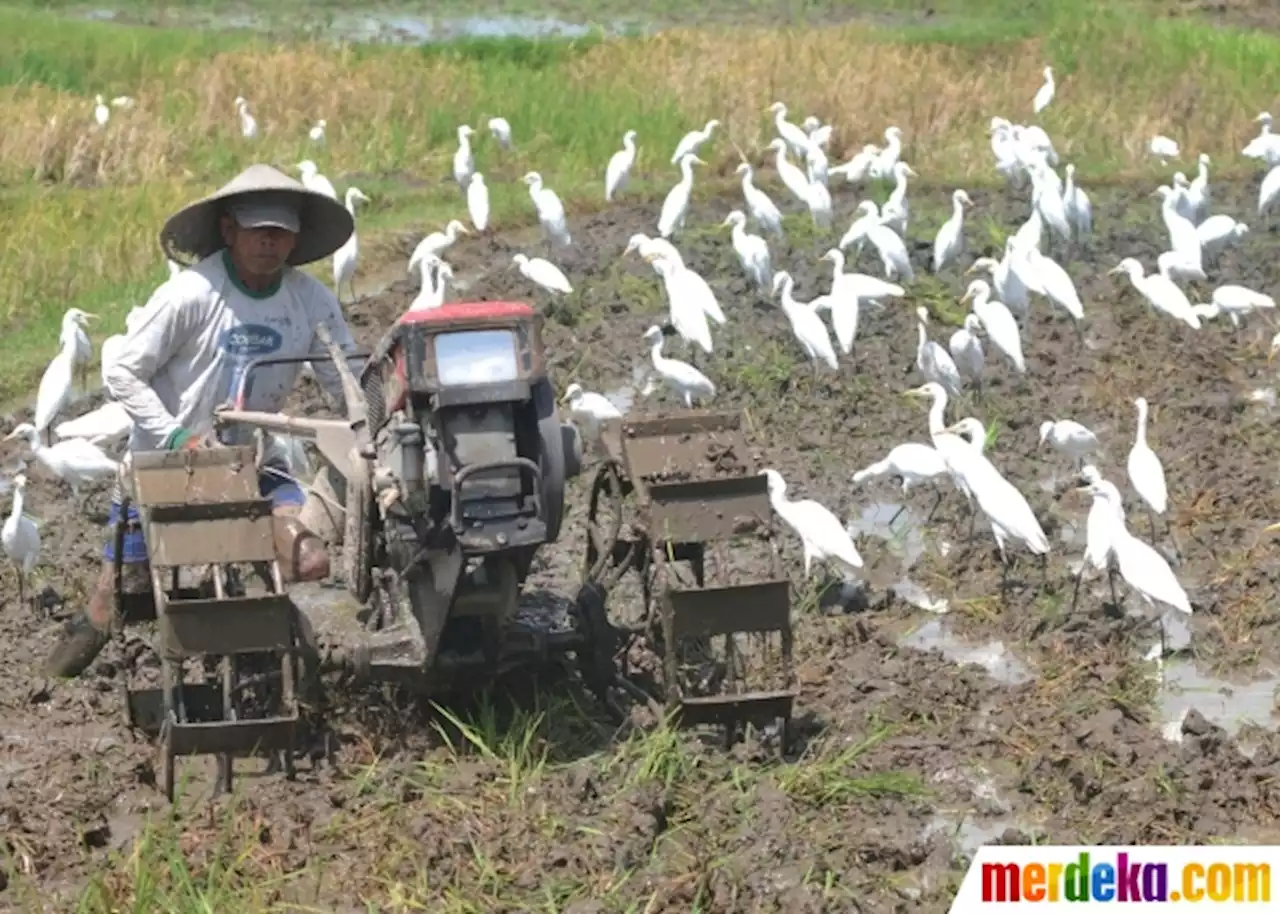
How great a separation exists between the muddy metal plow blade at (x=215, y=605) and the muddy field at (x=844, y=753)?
209 millimetres

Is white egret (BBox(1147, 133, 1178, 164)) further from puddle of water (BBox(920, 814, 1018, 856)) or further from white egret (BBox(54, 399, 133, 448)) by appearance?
puddle of water (BBox(920, 814, 1018, 856))

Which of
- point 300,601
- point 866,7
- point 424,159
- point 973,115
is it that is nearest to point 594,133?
point 424,159

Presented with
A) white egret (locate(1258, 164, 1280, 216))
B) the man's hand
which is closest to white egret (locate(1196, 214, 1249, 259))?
white egret (locate(1258, 164, 1280, 216))

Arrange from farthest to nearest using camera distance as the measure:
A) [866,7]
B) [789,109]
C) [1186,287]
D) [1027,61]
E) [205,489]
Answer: [866,7], [1027,61], [789,109], [1186,287], [205,489]

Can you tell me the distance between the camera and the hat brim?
5871mm

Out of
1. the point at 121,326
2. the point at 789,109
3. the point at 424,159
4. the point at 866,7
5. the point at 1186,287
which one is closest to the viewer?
the point at 121,326

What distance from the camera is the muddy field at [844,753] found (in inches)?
196

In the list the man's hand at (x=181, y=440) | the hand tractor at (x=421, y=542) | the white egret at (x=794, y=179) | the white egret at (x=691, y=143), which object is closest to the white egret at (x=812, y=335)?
the hand tractor at (x=421, y=542)

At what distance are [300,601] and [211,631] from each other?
1.04 m

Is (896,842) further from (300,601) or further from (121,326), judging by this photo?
(121,326)

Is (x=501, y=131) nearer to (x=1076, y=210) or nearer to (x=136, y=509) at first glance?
(x=1076, y=210)

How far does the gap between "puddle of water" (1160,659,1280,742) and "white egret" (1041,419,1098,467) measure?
6.93 ft

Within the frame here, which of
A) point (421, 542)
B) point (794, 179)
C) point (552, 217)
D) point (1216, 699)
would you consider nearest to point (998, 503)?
point (1216, 699)

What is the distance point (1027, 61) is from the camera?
77.6ft
